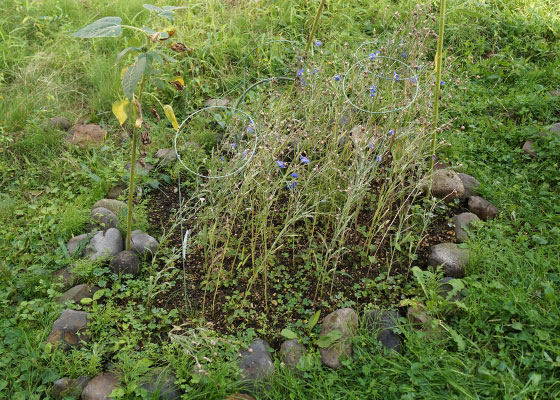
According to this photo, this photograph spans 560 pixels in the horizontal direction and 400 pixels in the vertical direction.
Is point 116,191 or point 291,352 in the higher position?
point 116,191

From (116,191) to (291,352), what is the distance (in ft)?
5.34

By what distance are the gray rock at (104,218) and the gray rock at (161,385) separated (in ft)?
3.36

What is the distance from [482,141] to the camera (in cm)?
373

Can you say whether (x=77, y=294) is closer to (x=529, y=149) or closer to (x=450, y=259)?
(x=450, y=259)

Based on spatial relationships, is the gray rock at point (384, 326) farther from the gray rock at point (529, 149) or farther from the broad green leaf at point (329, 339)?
the gray rock at point (529, 149)

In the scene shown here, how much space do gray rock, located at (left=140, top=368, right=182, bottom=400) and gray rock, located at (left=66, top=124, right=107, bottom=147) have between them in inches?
77.6

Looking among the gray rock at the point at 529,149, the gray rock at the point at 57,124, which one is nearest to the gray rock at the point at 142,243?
the gray rock at the point at 57,124

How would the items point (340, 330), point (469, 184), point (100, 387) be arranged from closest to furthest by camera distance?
1. point (100, 387)
2. point (340, 330)
3. point (469, 184)

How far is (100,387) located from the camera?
230 cm

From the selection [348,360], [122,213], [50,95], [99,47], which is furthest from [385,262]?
[99,47]

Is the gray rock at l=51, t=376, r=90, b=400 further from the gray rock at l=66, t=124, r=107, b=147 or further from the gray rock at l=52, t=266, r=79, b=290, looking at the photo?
the gray rock at l=66, t=124, r=107, b=147

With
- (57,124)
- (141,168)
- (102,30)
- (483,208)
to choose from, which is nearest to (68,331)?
(141,168)

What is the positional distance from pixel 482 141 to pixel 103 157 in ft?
8.64

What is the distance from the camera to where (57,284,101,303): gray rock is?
106 inches
